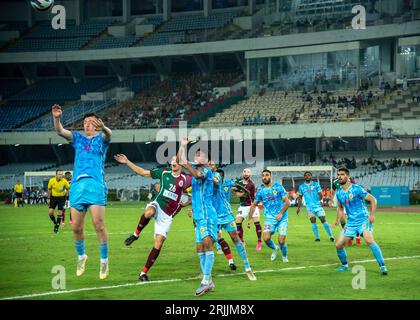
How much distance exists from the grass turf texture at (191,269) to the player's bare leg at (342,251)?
269mm

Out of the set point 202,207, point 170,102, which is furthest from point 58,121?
point 170,102

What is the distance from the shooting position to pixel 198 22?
8750 cm

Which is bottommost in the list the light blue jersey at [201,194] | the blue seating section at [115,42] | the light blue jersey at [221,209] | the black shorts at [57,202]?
the black shorts at [57,202]

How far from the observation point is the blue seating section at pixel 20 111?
85562 mm

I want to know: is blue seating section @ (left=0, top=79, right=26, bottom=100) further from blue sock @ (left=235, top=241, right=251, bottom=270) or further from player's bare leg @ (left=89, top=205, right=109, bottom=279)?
player's bare leg @ (left=89, top=205, right=109, bottom=279)

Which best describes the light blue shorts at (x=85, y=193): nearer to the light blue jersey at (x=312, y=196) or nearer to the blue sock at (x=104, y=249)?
the blue sock at (x=104, y=249)

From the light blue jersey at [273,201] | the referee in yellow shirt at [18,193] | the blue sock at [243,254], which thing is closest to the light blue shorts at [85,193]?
the blue sock at [243,254]

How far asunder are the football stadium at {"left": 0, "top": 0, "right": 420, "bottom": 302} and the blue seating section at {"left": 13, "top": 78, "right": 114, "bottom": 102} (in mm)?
220

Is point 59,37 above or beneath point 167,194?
above

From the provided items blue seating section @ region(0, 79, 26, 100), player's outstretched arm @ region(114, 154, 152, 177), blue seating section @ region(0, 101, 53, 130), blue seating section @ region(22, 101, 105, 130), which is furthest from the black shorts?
blue seating section @ region(0, 79, 26, 100)

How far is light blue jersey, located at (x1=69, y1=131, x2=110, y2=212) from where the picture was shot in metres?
17.0

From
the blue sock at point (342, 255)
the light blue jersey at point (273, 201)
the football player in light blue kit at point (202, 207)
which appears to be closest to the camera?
the football player in light blue kit at point (202, 207)

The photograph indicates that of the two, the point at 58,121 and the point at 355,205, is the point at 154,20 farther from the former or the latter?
the point at 58,121

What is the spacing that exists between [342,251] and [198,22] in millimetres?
69354
